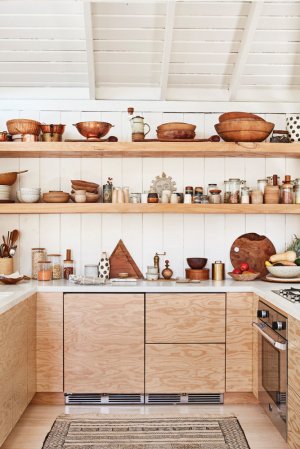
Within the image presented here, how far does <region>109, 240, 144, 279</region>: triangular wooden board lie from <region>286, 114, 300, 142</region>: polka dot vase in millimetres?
1618

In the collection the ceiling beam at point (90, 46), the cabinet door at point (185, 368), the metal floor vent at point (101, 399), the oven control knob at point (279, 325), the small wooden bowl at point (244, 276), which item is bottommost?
the metal floor vent at point (101, 399)

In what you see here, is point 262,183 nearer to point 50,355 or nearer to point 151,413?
point 151,413

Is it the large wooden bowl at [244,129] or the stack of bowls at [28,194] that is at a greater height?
the large wooden bowl at [244,129]

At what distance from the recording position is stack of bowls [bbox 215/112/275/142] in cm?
392

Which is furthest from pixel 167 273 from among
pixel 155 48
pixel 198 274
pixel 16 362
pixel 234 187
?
pixel 155 48

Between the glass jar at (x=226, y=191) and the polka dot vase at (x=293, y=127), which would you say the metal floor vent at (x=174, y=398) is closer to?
the glass jar at (x=226, y=191)

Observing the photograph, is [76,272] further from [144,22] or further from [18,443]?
[144,22]

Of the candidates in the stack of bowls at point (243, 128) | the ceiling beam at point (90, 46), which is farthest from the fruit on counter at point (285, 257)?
the ceiling beam at point (90, 46)

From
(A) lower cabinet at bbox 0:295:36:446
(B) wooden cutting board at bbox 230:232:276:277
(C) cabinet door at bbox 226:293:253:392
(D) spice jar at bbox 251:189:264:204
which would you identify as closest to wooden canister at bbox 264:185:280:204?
(D) spice jar at bbox 251:189:264:204

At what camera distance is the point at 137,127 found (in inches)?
159

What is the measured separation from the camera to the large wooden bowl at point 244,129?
392 centimetres

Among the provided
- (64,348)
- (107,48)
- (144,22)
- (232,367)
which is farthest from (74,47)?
(232,367)

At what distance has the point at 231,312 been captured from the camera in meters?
3.71

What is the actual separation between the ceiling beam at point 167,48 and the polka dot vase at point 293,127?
3.32 ft
